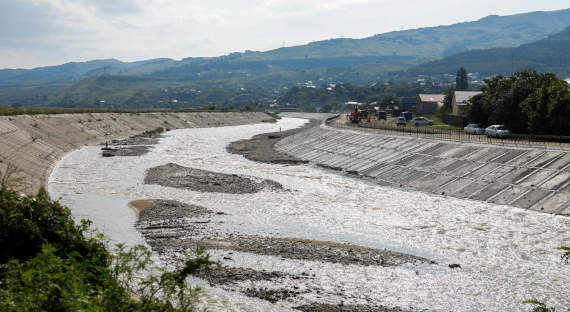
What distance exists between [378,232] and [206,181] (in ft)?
87.0

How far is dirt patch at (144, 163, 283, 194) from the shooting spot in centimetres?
5350

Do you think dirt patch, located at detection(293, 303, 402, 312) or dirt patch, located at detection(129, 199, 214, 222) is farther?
dirt patch, located at detection(129, 199, 214, 222)

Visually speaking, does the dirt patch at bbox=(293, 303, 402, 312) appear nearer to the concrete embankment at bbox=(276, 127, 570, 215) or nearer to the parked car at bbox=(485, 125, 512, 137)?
the concrete embankment at bbox=(276, 127, 570, 215)

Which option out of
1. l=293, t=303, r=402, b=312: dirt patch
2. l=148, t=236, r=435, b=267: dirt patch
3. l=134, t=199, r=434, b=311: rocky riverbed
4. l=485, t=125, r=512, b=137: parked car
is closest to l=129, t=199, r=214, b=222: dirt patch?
l=134, t=199, r=434, b=311: rocky riverbed

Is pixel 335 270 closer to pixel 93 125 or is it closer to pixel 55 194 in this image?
pixel 55 194

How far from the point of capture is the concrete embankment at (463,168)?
43.8 m

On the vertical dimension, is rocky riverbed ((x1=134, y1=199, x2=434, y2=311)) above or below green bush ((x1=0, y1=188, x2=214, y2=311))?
below

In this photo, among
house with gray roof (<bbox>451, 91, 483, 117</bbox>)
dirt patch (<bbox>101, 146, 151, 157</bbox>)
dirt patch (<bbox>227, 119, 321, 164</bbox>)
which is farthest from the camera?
house with gray roof (<bbox>451, 91, 483, 117</bbox>)

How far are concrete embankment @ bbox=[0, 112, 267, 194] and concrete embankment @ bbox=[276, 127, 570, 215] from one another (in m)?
40.6

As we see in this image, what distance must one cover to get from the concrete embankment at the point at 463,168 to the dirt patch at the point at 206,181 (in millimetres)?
15685

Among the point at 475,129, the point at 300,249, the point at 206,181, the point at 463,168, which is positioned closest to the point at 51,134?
the point at 206,181

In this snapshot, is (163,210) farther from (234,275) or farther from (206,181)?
(234,275)

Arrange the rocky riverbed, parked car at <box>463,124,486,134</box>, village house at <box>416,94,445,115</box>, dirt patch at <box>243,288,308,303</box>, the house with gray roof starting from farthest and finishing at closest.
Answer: village house at <box>416,94,445,115</box> → the house with gray roof → parked car at <box>463,124,486,134</box> → the rocky riverbed → dirt patch at <box>243,288,308,303</box>

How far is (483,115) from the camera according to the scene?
3457 inches
